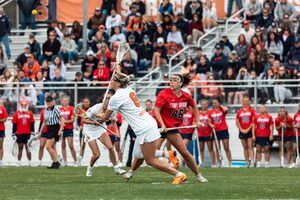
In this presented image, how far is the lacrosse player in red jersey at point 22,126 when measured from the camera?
3017cm

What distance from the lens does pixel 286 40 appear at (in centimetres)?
3094

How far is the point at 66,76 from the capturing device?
33.7 m

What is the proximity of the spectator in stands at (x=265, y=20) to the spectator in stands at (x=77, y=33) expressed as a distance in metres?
6.15

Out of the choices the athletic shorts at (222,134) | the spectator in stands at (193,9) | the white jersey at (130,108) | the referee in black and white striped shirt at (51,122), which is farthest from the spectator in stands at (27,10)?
the white jersey at (130,108)

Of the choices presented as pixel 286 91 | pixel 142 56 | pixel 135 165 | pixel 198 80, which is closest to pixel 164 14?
pixel 142 56

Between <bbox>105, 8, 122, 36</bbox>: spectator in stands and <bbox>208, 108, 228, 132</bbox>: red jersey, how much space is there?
6807 mm

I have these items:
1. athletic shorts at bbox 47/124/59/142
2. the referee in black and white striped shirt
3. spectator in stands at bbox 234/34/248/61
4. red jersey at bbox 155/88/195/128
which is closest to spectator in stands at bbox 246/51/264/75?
spectator in stands at bbox 234/34/248/61

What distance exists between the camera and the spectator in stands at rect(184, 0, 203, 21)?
33794 mm

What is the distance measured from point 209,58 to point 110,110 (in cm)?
1441

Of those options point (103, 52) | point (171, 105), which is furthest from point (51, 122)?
point (171, 105)

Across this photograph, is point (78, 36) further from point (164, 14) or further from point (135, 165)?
point (135, 165)

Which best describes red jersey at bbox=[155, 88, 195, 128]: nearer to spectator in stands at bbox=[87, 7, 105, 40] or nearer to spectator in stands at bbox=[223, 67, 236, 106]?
spectator in stands at bbox=[223, 67, 236, 106]

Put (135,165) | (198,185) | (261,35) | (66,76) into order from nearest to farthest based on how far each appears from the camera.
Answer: (198,185), (135,165), (261,35), (66,76)

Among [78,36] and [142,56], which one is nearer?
[142,56]
